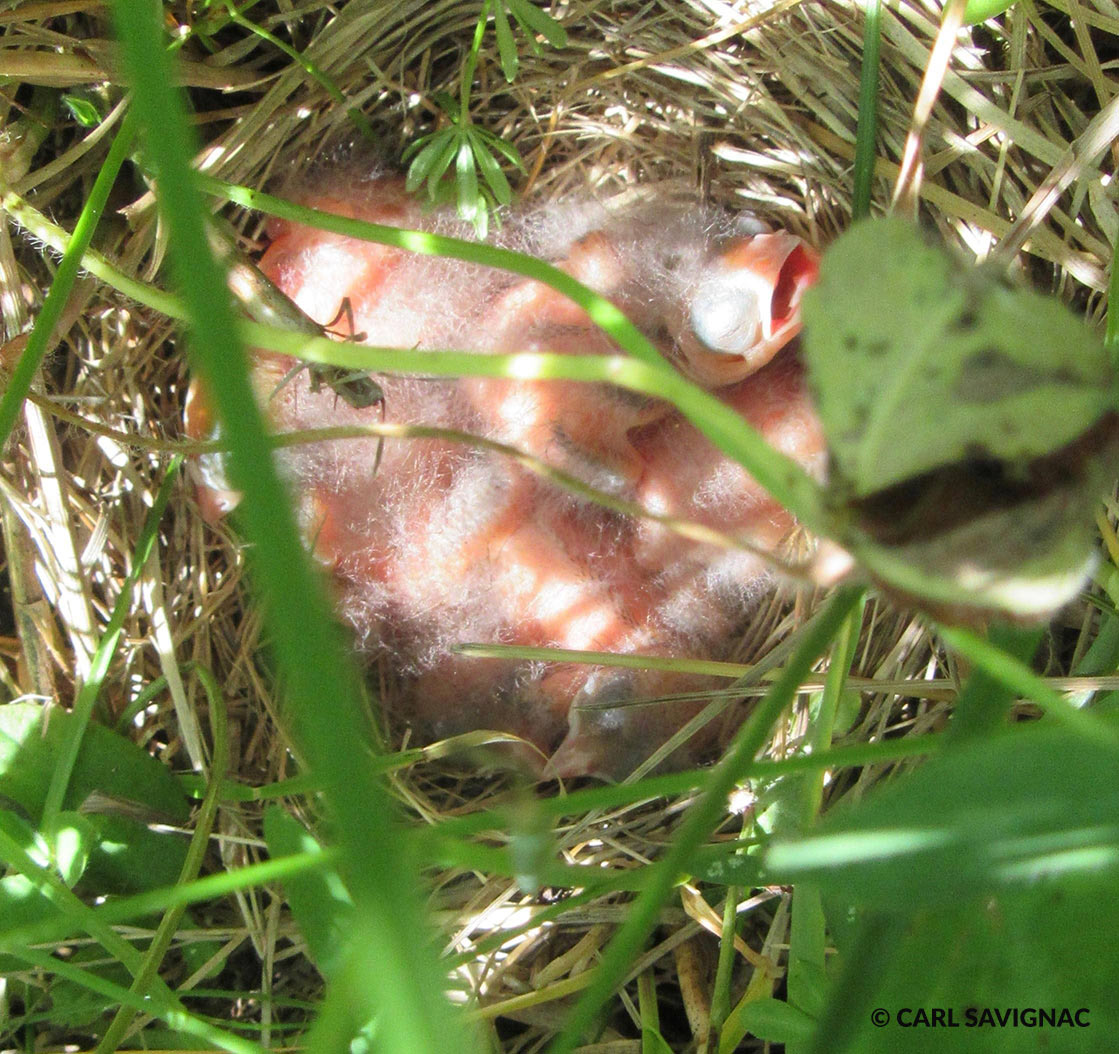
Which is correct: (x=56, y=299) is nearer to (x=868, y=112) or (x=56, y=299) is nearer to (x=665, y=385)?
(x=665, y=385)

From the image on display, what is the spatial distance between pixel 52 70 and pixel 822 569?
0.92 metres

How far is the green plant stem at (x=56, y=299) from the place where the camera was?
76cm

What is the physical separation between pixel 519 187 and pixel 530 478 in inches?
16.4

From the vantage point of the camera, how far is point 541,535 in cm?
125

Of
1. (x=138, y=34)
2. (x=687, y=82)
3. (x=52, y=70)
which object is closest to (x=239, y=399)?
(x=138, y=34)

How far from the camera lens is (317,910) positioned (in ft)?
2.33

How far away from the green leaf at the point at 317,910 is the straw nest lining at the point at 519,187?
0.29 meters

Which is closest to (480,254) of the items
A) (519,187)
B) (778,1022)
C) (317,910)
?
(317,910)

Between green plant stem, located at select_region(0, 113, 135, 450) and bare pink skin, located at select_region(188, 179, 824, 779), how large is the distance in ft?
1.20

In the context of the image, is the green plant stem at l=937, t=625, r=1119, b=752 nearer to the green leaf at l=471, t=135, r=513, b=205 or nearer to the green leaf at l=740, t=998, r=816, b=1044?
the green leaf at l=740, t=998, r=816, b=1044

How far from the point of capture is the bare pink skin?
1208 mm

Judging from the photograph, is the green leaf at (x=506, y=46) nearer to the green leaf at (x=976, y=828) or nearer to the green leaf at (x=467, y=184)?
the green leaf at (x=467, y=184)

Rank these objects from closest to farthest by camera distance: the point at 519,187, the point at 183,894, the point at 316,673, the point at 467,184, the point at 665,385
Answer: the point at 316,673
the point at 665,385
the point at 183,894
the point at 467,184
the point at 519,187

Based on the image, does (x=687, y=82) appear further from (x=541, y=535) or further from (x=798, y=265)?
(x=541, y=535)
